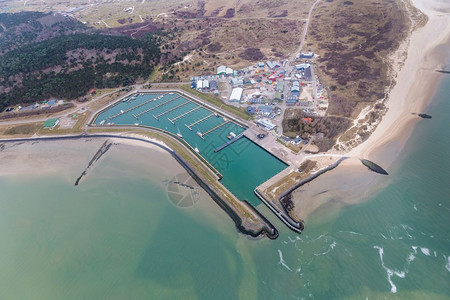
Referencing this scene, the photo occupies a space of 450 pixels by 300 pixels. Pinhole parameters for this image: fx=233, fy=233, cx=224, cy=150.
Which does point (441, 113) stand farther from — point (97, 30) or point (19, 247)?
point (97, 30)

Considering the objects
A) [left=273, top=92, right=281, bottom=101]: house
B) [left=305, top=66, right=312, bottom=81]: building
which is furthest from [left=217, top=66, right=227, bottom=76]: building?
[left=305, top=66, right=312, bottom=81]: building

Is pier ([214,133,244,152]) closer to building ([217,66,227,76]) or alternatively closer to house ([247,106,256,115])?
house ([247,106,256,115])

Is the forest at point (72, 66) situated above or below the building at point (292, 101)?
above

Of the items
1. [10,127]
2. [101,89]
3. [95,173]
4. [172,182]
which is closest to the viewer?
[172,182]

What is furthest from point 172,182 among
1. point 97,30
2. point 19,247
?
point 97,30

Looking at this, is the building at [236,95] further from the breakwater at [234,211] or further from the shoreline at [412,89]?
the shoreline at [412,89]

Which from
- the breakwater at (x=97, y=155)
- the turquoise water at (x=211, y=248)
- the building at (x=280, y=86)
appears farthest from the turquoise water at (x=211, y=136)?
the building at (x=280, y=86)
